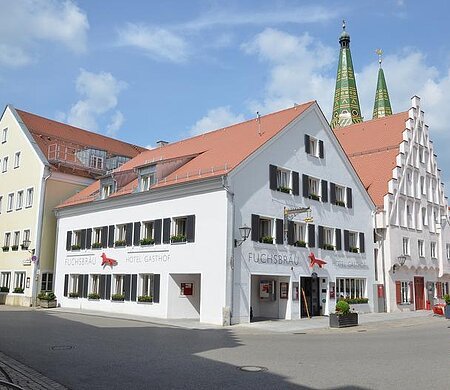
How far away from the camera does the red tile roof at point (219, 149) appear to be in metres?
26.6

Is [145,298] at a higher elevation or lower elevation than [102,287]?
lower

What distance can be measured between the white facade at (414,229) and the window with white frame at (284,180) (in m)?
10.4

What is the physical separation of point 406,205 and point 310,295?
13829mm

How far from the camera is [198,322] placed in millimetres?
24891

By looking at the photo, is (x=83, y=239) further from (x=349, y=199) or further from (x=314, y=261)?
(x=349, y=199)

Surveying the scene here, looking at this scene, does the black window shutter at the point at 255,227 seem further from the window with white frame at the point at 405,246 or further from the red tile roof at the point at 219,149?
→ the window with white frame at the point at 405,246

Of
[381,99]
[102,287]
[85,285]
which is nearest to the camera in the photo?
[102,287]

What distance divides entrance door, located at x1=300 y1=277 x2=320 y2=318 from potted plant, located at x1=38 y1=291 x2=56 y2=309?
53.5ft

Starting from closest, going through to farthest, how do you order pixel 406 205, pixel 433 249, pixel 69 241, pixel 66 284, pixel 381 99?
pixel 66 284
pixel 69 241
pixel 406 205
pixel 433 249
pixel 381 99

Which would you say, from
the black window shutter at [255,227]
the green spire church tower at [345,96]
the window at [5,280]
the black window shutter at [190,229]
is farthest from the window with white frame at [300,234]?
the green spire church tower at [345,96]

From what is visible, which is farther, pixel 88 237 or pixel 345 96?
pixel 345 96

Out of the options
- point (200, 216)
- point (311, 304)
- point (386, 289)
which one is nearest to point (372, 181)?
point (386, 289)

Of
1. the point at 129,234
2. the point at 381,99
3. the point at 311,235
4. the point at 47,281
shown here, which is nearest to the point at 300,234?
the point at 311,235

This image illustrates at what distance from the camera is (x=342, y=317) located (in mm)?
23266
